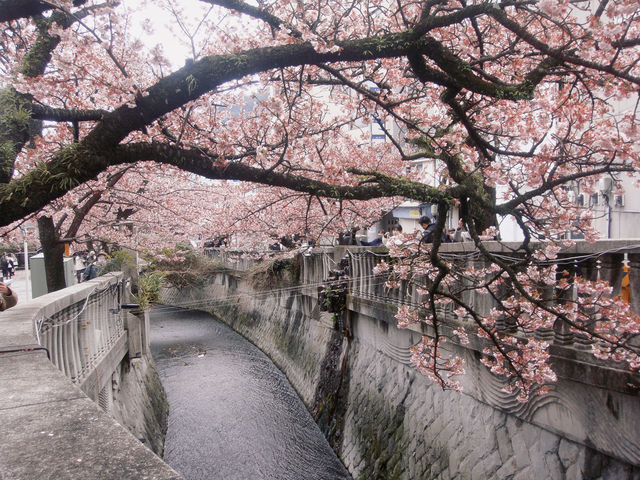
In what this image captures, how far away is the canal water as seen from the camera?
1134cm

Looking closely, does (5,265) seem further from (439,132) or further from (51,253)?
(439,132)

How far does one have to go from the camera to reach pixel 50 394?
2596 millimetres

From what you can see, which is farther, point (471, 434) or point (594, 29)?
point (471, 434)

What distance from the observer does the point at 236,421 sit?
14.1 m

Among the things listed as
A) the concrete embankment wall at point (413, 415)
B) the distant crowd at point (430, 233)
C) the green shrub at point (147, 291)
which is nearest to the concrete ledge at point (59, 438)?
the distant crowd at point (430, 233)

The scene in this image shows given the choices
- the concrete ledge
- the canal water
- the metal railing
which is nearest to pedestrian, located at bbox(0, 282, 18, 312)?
the metal railing

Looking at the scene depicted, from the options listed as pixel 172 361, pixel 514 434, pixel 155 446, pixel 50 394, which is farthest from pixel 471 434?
pixel 172 361

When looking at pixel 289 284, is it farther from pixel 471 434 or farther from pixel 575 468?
pixel 575 468

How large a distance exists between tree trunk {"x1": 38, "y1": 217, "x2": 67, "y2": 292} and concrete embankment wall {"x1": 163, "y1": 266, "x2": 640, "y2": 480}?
23.4 feet

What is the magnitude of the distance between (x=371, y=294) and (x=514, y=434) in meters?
5.42

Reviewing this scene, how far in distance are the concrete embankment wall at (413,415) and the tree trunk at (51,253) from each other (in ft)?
23.4

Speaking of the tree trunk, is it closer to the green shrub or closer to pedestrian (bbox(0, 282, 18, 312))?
the green shrub

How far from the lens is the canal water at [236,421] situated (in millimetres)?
11344

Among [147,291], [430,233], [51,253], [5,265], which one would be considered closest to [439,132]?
[430,233]
